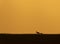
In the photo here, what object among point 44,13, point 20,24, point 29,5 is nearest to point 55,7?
point 44,13

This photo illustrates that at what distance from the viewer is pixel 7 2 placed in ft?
3.22

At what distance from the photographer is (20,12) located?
963mm

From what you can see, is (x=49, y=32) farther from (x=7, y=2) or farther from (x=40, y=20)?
(x=7, y=2)

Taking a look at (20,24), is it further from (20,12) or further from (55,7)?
(55,7)
